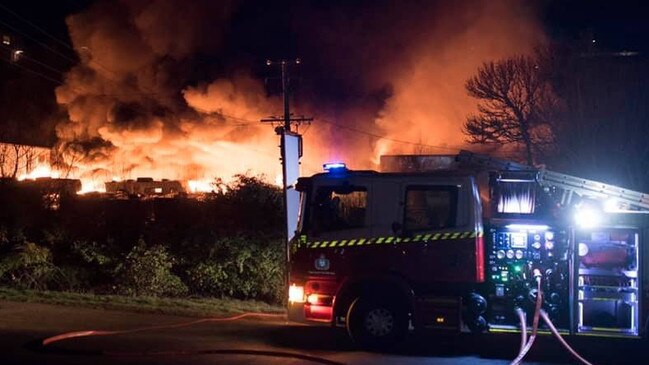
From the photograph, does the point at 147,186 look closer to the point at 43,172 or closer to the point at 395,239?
the point at 43,172

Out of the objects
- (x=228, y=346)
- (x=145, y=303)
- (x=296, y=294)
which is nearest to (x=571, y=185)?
(x=296, y=294)

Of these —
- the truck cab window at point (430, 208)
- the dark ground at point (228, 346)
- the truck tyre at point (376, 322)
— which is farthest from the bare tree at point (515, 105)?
the truck tyre at point (376, 322)

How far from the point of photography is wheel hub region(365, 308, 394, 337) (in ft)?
32.7

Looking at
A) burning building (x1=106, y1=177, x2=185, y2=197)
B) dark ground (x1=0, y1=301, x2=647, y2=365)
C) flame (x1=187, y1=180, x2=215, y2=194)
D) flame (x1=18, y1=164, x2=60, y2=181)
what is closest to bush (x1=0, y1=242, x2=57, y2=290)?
dark ground (x1=0, y1=301, x2=647, y2=365)

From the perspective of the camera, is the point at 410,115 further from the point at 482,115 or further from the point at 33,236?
the point at 33,236

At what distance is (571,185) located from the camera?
10211mm

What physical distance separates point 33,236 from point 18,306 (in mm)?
3872

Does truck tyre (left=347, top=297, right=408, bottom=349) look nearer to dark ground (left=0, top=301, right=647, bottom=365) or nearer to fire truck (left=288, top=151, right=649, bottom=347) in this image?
fire truck (left=288, top=151, right=649, bottom=347)

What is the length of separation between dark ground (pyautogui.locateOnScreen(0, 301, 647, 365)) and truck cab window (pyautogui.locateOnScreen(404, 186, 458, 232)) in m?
1.66

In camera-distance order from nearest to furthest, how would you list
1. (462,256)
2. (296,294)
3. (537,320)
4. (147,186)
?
(537,320)
(462,256)
(296,294)
(147,186)

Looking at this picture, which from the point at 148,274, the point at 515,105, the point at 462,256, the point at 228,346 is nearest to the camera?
the point at 462,256

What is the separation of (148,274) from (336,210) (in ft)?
21.1

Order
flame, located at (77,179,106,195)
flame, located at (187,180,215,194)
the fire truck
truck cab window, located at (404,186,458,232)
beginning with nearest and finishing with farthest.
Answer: the fire truck
truck cab window, located at (404,186,458,232)
flame, located at (77,179,106,195)
flame, located at (187,180,215,194)

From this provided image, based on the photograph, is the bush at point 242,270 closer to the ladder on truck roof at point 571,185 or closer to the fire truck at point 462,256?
the fire truck at point 462,256
